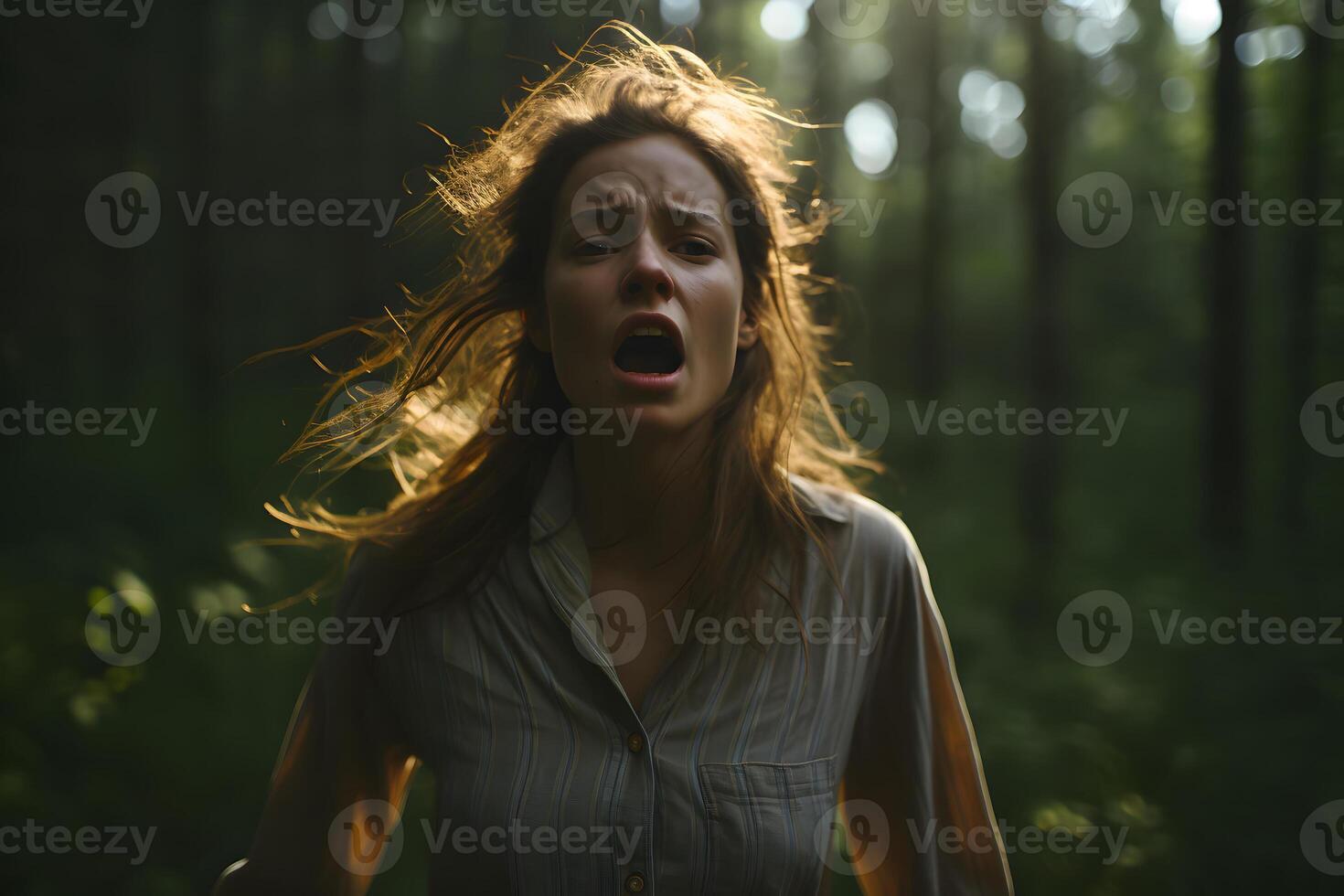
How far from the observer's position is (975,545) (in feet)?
30.6

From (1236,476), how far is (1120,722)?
7.56ft

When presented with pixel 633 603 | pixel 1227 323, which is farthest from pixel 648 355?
pixel 1227 323

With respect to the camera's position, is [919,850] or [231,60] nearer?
[919,850]

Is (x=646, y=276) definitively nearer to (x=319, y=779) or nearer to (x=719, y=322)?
(x=719, y=322)

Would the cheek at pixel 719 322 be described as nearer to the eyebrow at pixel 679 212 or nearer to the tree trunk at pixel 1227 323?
the eyebrow at pixel 679 212

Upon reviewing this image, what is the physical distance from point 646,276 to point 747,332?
0.42m

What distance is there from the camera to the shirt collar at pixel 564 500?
1947 millimetres

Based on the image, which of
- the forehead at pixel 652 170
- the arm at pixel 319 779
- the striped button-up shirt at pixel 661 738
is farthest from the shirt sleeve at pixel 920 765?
the arm at pixel 319 779

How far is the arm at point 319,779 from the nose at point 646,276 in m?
0.84

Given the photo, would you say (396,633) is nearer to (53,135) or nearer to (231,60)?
(53,135)

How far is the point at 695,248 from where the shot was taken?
184 centimetres

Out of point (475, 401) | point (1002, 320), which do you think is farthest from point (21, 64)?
point (1002, 320)

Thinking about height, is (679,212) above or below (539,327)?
above

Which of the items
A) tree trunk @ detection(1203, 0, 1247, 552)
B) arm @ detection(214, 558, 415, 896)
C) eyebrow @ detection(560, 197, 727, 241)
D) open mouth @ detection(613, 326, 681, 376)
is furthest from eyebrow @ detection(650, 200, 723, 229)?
tree trunk @ detection(1203, 0, 1247, 552)
